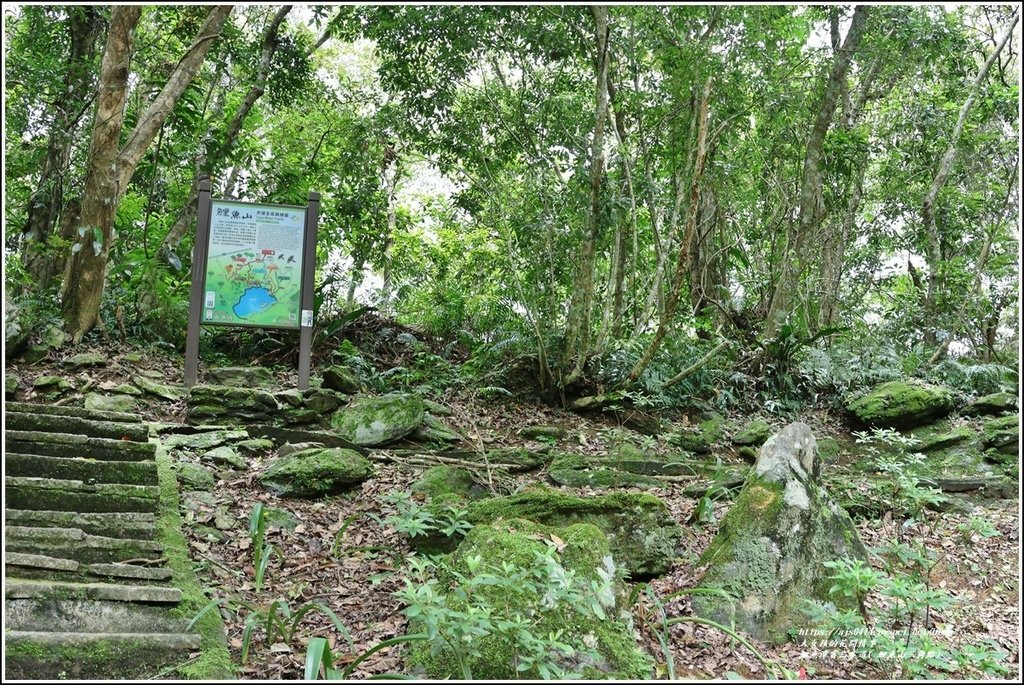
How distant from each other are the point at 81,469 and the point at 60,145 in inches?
239

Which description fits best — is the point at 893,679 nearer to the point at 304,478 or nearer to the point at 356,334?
the point at 304,478

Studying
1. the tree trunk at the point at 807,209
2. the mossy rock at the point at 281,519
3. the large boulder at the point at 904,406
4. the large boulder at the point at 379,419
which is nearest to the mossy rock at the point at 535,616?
the mossy rock at the point at 281,519

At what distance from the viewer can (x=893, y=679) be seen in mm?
4230

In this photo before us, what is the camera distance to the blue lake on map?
7.83 metres

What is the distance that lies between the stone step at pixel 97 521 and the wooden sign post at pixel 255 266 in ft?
11.3

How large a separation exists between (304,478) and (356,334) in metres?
4.50

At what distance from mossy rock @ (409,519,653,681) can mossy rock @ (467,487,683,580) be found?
780 mm

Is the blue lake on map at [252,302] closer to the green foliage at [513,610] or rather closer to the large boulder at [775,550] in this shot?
the green foliage at [513,610]

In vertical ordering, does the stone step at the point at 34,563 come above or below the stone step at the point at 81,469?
below

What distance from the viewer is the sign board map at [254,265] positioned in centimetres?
780

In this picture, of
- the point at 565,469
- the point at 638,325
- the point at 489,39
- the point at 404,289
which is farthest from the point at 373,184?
the point at 565,469

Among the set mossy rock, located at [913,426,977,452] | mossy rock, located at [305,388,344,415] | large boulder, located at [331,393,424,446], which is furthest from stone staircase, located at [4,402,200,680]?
mossy rock, located at [913,426,977,452]

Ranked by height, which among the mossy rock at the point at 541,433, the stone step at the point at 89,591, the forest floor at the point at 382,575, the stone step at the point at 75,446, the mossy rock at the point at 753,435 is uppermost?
the stone step at the point at 75,446

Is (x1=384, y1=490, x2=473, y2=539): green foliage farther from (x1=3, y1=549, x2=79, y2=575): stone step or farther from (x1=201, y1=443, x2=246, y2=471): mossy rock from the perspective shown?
(x1=3, y1=549, x2=79, y2=575): stone step
